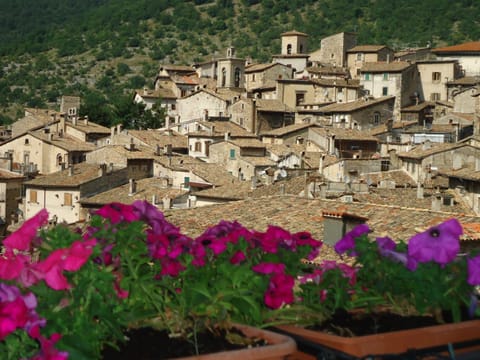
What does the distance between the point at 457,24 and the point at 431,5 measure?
779 cm

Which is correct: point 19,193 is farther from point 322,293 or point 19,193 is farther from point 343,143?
point 322,293

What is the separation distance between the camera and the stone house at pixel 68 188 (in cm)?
4147

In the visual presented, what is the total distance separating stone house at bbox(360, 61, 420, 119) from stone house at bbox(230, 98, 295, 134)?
6.37 metres

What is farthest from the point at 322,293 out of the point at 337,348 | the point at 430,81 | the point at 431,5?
the point at 431,5

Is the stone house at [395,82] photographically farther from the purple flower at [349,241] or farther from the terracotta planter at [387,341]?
the terracotta planter at [387,341]

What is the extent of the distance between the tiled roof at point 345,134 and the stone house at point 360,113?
4.03 meters

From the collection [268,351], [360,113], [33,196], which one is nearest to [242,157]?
[33,196]

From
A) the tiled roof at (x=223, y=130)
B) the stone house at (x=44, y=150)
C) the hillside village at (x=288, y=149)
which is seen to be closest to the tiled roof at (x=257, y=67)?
the hillside village at (x=288, y=149)

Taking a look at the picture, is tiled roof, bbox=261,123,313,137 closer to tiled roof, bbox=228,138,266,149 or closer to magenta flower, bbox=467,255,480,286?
tiled roof, bbox=228,138,266,149

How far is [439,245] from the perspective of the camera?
4047 millimetres

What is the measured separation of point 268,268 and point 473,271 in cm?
82

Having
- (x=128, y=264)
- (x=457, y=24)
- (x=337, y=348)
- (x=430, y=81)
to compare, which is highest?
(x=457, y=24)

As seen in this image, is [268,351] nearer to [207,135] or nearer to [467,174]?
[467,174]

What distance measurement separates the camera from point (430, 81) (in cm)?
6781
